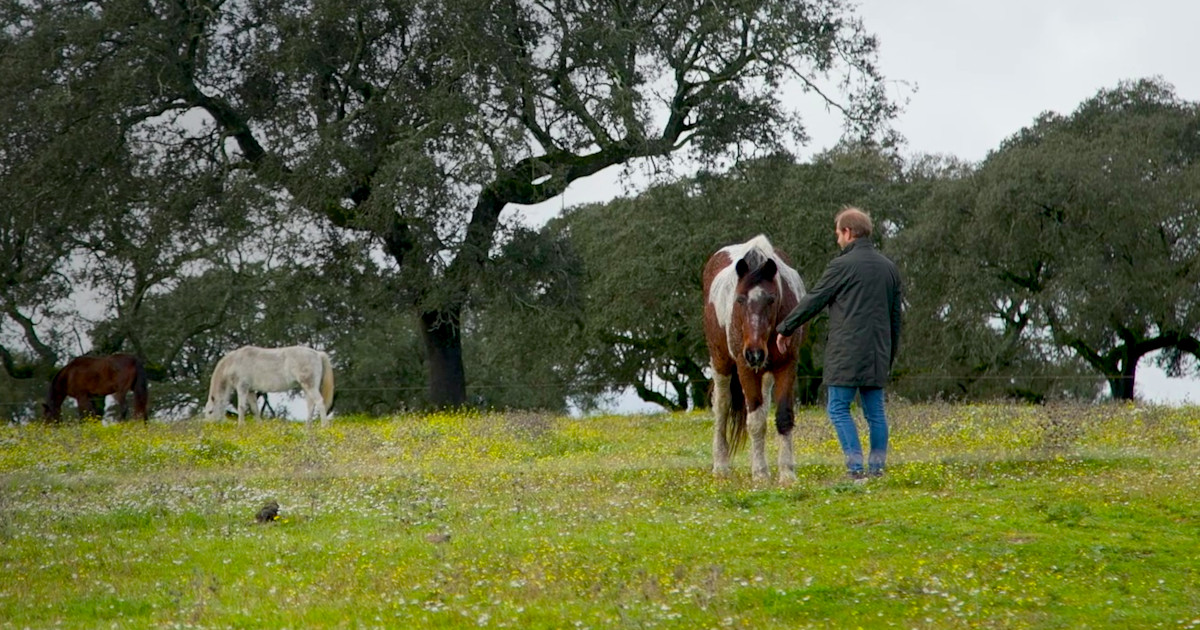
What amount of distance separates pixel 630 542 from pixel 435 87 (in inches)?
885

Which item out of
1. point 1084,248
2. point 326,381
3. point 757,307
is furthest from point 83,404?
point 1084,248

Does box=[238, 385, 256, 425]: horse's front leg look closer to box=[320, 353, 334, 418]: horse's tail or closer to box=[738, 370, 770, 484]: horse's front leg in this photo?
box=[320, 353, 334, 418]: horse's tail

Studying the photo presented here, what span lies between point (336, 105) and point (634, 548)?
85.5 ft

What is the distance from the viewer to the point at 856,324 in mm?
12211

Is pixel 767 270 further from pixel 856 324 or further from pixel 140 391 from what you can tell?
pixel 140 391

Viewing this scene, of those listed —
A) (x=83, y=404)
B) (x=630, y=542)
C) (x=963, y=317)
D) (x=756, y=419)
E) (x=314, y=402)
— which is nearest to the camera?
(x=630, y=542)

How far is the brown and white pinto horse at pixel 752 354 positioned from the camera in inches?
506

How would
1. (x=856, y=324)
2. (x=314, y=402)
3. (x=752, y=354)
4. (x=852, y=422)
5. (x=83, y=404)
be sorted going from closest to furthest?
(x=856, y=324)
(x=852, y=422)
(x=752, y=354)
(x=314, y=402)
(x=83, y=404)

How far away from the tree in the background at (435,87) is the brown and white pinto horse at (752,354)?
51.2 feet

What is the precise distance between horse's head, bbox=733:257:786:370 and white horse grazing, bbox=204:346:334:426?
1656 centimetres

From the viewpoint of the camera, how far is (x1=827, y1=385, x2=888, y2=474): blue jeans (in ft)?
40.5

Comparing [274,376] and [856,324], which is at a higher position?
[856,324]

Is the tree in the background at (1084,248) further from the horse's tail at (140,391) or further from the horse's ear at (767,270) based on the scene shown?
the horse's ear at (767,270)

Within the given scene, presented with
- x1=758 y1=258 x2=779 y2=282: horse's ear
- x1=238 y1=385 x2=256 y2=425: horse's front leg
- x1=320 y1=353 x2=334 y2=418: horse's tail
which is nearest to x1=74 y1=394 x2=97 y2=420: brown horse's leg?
x1=238 y1=385 x2=256 y2=425: horse's front leg
